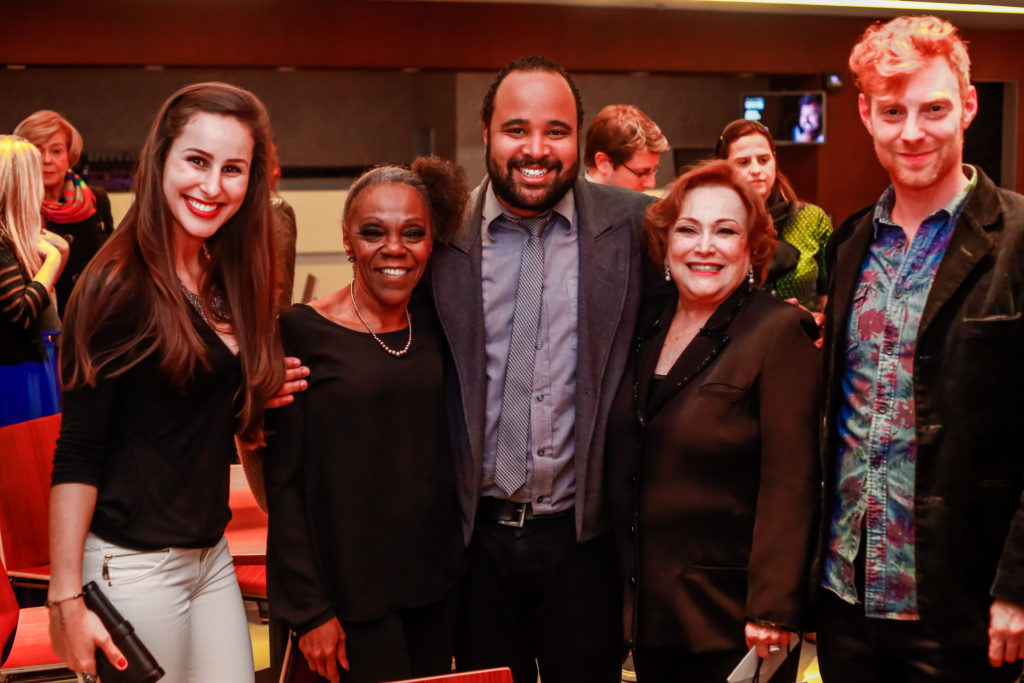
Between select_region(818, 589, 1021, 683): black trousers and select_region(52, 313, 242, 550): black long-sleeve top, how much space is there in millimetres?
1184

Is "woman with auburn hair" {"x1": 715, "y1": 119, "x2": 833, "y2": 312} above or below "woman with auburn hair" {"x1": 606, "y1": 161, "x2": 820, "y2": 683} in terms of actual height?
above

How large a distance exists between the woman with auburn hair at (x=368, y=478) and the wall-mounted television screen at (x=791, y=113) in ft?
26.6

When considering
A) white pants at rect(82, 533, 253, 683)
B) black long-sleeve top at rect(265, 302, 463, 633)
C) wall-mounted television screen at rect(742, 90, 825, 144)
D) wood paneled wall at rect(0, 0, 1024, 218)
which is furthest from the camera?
wall-mounted television screen at rect(742, 90, 825, 144)

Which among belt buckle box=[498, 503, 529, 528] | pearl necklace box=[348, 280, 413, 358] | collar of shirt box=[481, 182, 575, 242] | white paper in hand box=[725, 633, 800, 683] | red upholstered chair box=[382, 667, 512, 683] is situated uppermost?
collar of shirt box=[481, 182, 575, 242]

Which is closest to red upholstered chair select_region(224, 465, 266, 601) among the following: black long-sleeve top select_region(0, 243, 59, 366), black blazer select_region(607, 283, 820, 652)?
black blazer select_region(607, 283, 820, 652)

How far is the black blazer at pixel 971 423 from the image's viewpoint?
5.71 ft

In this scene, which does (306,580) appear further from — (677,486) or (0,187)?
(0,187)

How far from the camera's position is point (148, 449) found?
6.10 ft

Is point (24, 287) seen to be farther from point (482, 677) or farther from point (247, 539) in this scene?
point (482, 677)

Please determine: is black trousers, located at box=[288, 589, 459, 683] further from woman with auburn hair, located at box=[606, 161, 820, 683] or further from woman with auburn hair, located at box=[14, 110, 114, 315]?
woman with auburn hair, located at box=[14, 110, 114, 315]

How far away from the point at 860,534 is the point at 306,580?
1.08m

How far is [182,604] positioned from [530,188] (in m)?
1.13

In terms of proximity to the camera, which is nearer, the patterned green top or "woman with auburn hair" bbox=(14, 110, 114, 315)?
the patterned green top

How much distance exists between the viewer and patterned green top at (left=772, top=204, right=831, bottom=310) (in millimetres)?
3738
